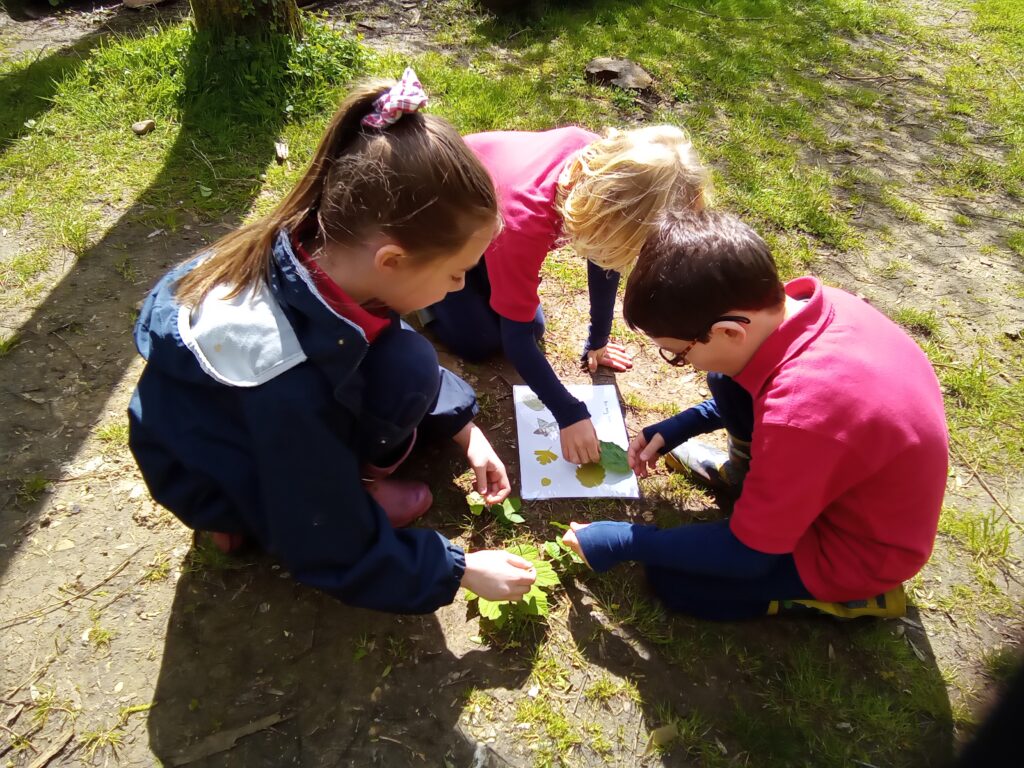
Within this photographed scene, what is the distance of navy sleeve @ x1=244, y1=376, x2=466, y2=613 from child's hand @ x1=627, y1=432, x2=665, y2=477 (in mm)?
769

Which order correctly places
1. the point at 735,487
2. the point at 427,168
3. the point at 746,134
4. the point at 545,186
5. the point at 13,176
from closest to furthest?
1. the point at 427,168
2. the point at 545,186
3. the point at 735,487
4. the point at 13,176
5. the point at 746,134

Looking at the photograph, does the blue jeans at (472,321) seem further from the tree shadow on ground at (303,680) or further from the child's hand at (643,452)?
the tree shadow on ground at (303,680)

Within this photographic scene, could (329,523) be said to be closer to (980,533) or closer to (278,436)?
(278,436)

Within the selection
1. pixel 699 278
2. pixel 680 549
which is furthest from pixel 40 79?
pixel 680 549

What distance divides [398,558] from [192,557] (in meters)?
0.79

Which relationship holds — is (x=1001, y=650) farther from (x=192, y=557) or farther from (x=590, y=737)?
(x=192, y=557)

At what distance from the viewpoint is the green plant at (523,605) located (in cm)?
182

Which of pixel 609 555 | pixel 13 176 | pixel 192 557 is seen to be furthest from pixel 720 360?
pixel 13 176

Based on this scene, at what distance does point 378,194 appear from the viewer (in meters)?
1.41

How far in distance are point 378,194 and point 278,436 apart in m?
0.54

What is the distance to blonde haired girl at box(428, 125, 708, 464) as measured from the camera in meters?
1.89

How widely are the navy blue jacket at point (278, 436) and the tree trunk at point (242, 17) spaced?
9.59ft

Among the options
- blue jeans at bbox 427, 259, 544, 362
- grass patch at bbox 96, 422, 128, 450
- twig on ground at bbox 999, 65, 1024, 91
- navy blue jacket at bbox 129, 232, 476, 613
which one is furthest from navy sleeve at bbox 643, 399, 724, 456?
twig on ground at bbox 999, 65, 1024, 91

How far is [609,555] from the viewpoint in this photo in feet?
6.09
